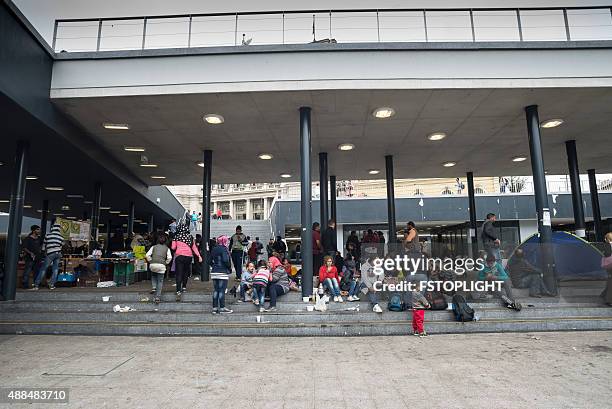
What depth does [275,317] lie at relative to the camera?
7867 millimetres

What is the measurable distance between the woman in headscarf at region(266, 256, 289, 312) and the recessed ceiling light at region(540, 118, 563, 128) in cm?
884

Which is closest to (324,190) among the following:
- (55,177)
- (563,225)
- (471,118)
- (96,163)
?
(471,118)

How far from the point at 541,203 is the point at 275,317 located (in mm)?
7064

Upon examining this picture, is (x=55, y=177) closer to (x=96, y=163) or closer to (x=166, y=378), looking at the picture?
(x=96, y=163)

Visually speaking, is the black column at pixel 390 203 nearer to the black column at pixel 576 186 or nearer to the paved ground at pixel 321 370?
the black column at pixel 576 186

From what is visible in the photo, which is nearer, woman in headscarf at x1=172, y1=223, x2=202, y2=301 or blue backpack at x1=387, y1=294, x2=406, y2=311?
blue backpack at x1=387, y1=294, x2=406, y2=311

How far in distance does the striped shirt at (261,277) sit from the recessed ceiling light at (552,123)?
9194mm

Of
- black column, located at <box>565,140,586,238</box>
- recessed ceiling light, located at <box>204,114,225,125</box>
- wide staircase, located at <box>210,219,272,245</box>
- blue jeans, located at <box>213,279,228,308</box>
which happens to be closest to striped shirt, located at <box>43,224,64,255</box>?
recessed ceiling light, located at <box>204,114,225,125</box>

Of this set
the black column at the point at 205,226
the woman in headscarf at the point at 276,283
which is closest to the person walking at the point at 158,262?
the woman in headscarf at the point at 276,283

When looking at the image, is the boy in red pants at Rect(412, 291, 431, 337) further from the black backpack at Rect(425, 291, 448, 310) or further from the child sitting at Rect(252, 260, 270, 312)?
the child sitting at Rect(252, 260, 270, 312)

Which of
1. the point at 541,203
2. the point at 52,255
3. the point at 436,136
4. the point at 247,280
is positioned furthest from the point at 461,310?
the point at 52,255

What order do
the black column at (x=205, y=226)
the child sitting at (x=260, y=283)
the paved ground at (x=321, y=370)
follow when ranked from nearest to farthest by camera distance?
the paved ground at (x=321, y=370), the child sitting at (x=260, y=283), the black column at (x=205, y=226)

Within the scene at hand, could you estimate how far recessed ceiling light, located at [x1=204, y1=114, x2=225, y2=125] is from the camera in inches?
405

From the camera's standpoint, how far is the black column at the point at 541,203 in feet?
28.4
